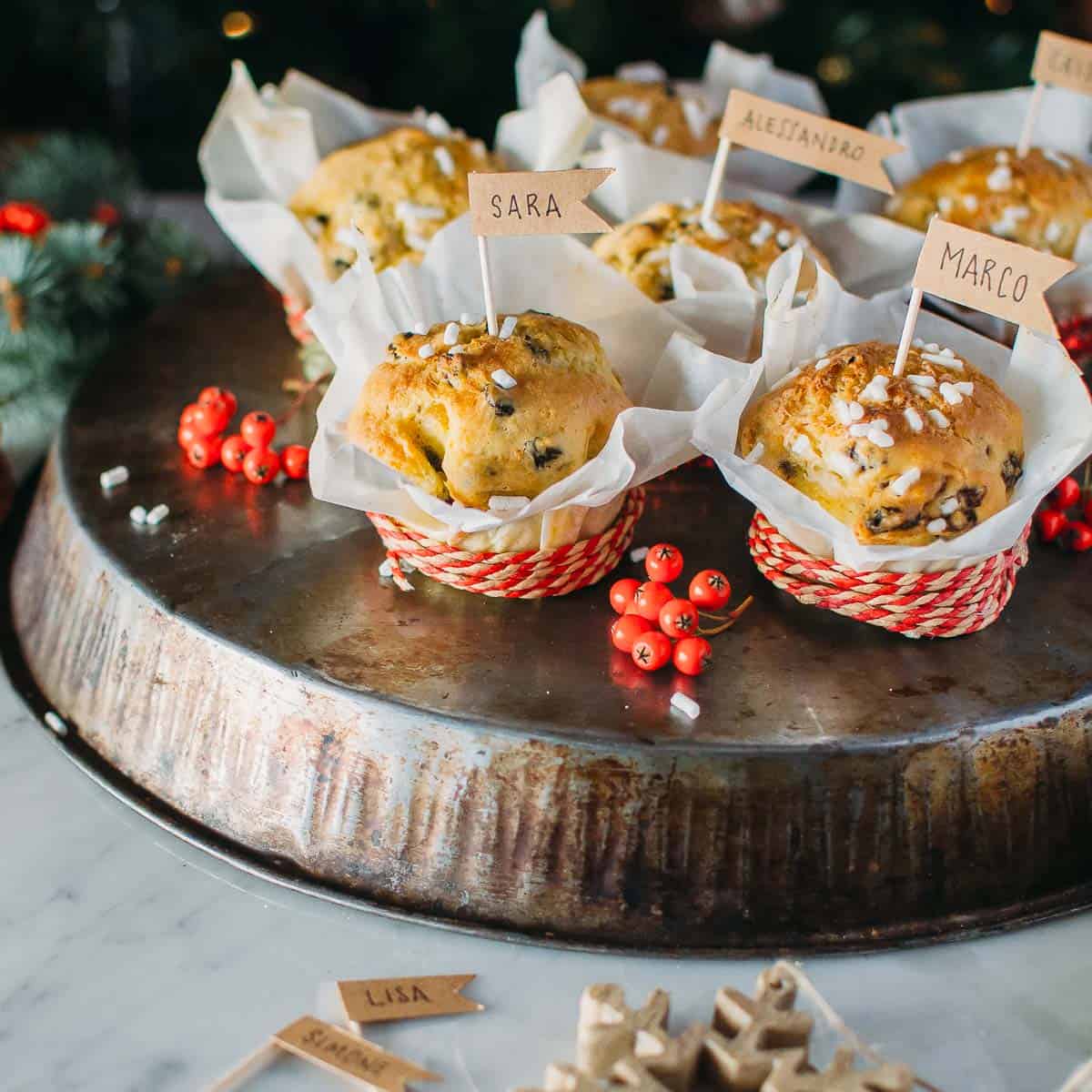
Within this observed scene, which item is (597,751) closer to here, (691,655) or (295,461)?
(691,655)

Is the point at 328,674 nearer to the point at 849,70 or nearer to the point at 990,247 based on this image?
the point at 990,247

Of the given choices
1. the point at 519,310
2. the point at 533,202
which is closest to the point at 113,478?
the point at 519,310

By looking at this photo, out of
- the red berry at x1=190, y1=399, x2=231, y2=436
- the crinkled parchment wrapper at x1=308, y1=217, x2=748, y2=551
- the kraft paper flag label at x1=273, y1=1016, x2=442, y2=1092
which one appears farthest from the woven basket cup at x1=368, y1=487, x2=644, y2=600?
the kraft paper flag label at x1=273, y1=1016, x2=442, y2=1092

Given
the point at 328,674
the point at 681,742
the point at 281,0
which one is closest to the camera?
the point at 681,742

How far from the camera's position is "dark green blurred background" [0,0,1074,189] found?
11.3ft

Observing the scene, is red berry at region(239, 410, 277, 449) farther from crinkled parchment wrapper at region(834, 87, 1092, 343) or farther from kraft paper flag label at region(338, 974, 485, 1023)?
crinkled parchment wrapper at region(834, 87, 1092, 343)

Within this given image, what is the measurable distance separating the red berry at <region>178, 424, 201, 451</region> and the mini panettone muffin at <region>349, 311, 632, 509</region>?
1.57ft

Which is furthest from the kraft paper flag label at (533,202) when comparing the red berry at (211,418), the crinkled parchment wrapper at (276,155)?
the crinkled parchment wrapper at (276,155)

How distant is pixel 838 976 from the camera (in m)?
1.53

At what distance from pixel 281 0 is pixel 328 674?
2.55 meters

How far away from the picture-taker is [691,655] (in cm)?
161

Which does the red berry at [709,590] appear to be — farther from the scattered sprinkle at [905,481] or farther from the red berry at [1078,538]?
the red berry at [1078,538]

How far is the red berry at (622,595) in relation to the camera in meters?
1.70

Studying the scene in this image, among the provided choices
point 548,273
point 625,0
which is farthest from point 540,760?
point 625,0
